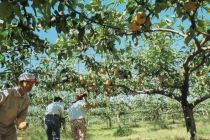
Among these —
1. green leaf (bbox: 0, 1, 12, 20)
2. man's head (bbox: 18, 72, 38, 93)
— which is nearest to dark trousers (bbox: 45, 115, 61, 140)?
man's head (bbox: 18, 72, 38, 93)

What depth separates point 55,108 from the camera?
35.4 feet

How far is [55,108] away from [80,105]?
31.1 inches

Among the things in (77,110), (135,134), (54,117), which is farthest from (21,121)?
(135,134)

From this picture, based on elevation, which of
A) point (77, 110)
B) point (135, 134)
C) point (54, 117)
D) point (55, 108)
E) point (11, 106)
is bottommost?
point (11, 106)

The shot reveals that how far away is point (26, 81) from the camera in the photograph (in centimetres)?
532

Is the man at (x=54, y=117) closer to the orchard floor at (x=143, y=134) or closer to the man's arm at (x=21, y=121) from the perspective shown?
the man's arm at (x=21, y=121)

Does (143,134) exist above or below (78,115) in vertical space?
below

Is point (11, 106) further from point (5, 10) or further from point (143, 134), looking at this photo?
point (143, 134)

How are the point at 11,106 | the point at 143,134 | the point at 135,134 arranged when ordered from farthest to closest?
the point at 135,134
the point at 143,134
the point at 11,106

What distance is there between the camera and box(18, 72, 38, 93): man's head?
526 cm

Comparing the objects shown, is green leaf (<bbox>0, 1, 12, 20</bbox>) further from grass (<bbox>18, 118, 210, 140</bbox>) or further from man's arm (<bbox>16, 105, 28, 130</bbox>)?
grass (<bbox>18, 118, 210, 140</bbox>)

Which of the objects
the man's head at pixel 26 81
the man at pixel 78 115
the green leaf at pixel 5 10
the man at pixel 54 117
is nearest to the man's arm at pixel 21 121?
the man's head at pixel 26 81

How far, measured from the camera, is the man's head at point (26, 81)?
5260 mm

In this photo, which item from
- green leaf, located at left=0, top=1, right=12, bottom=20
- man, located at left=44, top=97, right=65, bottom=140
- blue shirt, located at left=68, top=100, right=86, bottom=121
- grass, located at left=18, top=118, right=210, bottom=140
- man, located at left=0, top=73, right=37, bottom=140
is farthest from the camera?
grass, located at left=18, top=118, right=210, bottom=140
